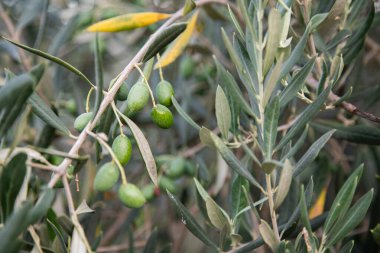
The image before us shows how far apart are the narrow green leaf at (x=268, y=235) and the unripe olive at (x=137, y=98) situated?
254 mm

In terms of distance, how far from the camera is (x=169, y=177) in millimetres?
1615

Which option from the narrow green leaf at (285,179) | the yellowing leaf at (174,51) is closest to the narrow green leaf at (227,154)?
the narrow green leaf at (285,179)

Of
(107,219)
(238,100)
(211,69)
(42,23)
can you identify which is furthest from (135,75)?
(238,100)

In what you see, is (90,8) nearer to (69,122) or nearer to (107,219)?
(69,122)

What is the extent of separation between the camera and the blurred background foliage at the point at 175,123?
141 cm

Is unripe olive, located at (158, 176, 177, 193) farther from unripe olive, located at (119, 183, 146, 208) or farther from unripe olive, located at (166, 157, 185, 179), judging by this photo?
unripe olive, located at (119, 183, 146, 208)

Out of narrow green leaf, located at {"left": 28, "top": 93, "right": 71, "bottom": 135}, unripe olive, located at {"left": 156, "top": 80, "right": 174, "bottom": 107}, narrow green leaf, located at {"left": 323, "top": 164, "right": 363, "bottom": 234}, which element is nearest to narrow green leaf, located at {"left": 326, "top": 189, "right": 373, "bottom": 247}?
narrow green leaf, located at {"left": 323, "top": 164, "right": 363, "bottom": 234}

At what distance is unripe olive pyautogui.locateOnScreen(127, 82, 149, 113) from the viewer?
0.91m

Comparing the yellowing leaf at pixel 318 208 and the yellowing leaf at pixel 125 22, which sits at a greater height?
the yellowing leaf at pixel 125 22

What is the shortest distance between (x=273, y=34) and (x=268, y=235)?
0.29 metres

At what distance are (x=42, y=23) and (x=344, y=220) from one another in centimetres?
101

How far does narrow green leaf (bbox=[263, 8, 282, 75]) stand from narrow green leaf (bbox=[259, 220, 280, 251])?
0.23 metres

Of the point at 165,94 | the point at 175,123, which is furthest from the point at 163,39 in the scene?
the point at 175,123

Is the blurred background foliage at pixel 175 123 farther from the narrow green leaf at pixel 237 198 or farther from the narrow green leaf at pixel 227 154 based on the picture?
the narrow green leaf at pixel 227 154
